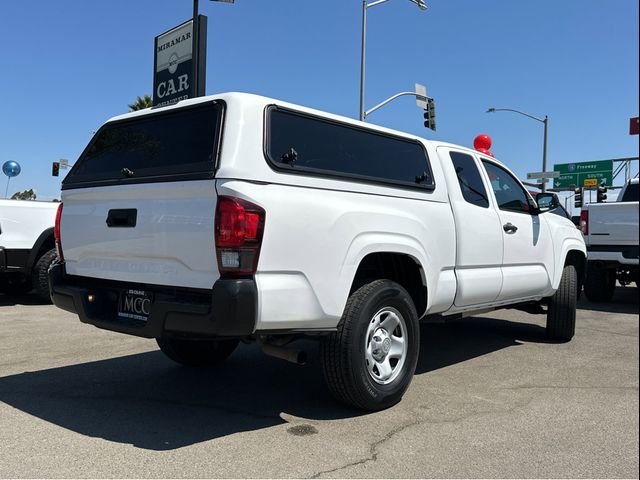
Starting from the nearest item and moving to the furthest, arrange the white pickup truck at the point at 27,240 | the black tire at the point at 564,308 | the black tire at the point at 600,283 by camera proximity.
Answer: the black tire at the point at 564,308 → the white pickup truck at the point at 27,240 → the black tire at the point at 600,283

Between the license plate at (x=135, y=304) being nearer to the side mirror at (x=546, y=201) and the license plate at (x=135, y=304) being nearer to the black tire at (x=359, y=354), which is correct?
the black tire at (x=359, y=354)

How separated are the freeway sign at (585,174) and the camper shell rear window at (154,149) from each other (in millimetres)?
41902

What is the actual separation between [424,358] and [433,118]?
17.7m

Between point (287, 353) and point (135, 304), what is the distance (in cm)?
104

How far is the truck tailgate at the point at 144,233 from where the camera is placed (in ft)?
10.6

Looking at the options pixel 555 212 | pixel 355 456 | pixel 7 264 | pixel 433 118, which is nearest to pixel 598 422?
pixel 355 456

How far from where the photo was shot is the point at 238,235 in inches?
121

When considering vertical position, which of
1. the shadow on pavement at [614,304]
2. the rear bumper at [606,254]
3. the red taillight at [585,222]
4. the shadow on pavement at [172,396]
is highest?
the red taillight at [585,222]

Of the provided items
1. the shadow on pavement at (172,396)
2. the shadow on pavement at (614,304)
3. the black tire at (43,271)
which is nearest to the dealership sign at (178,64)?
the black tire at (43,271)

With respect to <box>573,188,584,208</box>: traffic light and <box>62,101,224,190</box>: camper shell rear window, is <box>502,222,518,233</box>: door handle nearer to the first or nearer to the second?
<box>573,188,584,208</box>: traffic light

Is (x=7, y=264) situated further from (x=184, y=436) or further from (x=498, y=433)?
(x=498, y=433)

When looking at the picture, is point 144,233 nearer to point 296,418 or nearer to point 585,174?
point 296,418

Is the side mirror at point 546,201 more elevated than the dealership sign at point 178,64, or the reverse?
the dealership sign at point 178,64

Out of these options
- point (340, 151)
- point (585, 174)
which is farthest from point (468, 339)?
point (585, 174)
